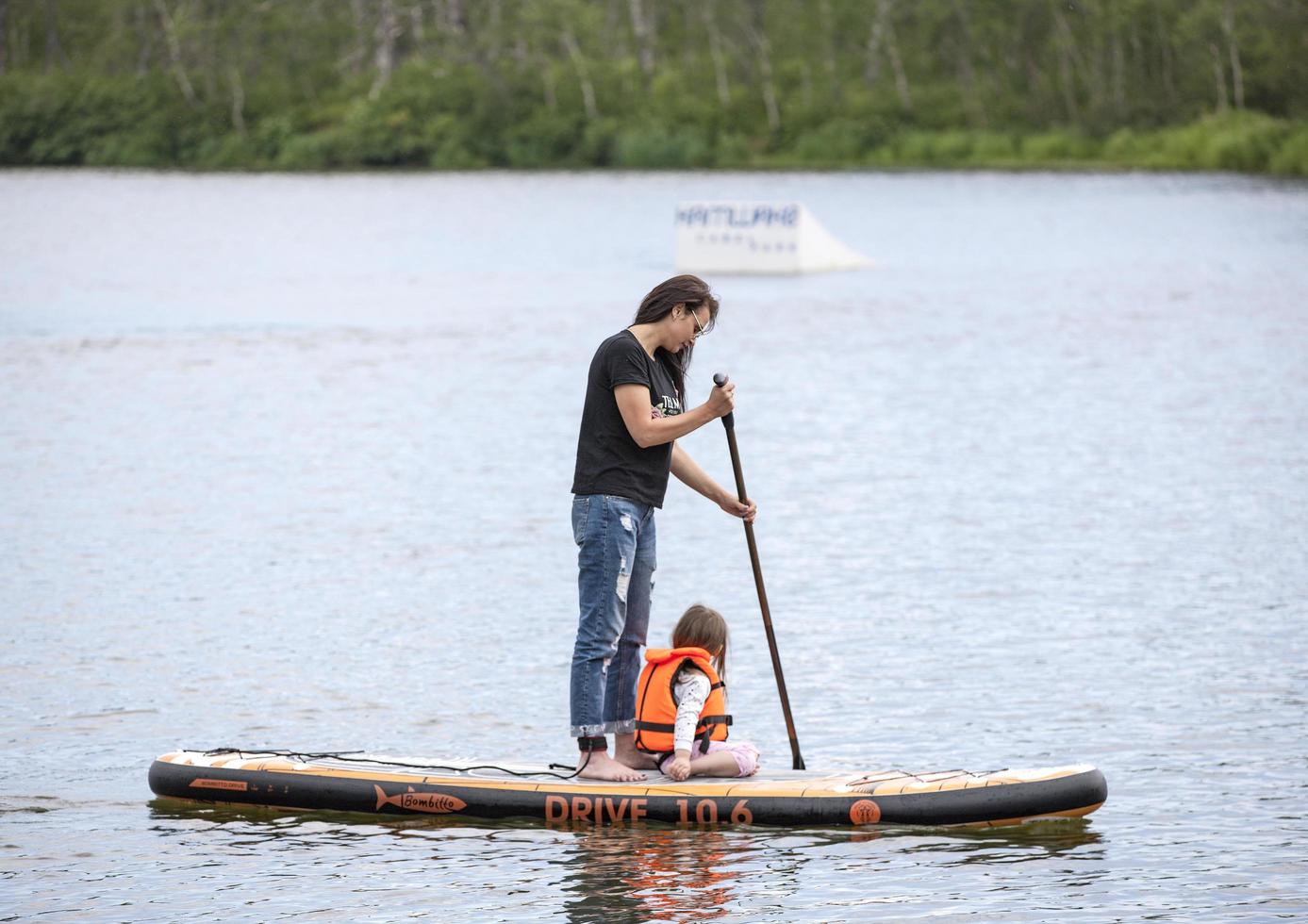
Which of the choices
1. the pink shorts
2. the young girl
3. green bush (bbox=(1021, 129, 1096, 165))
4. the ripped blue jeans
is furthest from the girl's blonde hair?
green bush (bbox=(1021, 129, 1096, 165))

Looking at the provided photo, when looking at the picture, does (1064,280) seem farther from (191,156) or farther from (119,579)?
(191,156)

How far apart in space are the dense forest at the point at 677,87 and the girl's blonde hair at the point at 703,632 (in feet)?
268

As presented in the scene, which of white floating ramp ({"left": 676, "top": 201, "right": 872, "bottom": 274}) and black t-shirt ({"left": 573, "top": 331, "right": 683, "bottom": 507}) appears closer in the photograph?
black t-shirt ({"left": 573, "top": 331, "right": 683, "bottom": 507})

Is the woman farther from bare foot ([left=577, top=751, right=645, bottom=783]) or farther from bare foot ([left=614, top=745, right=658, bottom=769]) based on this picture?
bare foot ([left=614, top=745, right=658, bottom=769])

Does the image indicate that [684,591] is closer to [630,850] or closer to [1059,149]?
[630,850]

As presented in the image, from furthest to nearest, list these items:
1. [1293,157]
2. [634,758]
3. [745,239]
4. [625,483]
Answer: [1293,157] → [745,239] → [634,758] → [625,483]

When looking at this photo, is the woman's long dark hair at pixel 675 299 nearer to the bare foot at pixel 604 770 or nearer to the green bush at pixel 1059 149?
the bare foot at pixel 604 770

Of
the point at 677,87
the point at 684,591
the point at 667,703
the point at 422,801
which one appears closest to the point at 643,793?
the point at 667,703

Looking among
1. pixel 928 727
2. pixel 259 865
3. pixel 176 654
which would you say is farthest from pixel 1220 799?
pixel 176 654

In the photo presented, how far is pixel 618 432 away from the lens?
25.0 feet

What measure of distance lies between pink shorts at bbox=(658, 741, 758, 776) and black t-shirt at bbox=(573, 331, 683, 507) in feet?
3.42

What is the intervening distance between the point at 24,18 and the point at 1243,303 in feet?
348

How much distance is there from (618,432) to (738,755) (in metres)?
1.39

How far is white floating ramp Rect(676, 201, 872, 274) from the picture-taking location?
3816 cm
